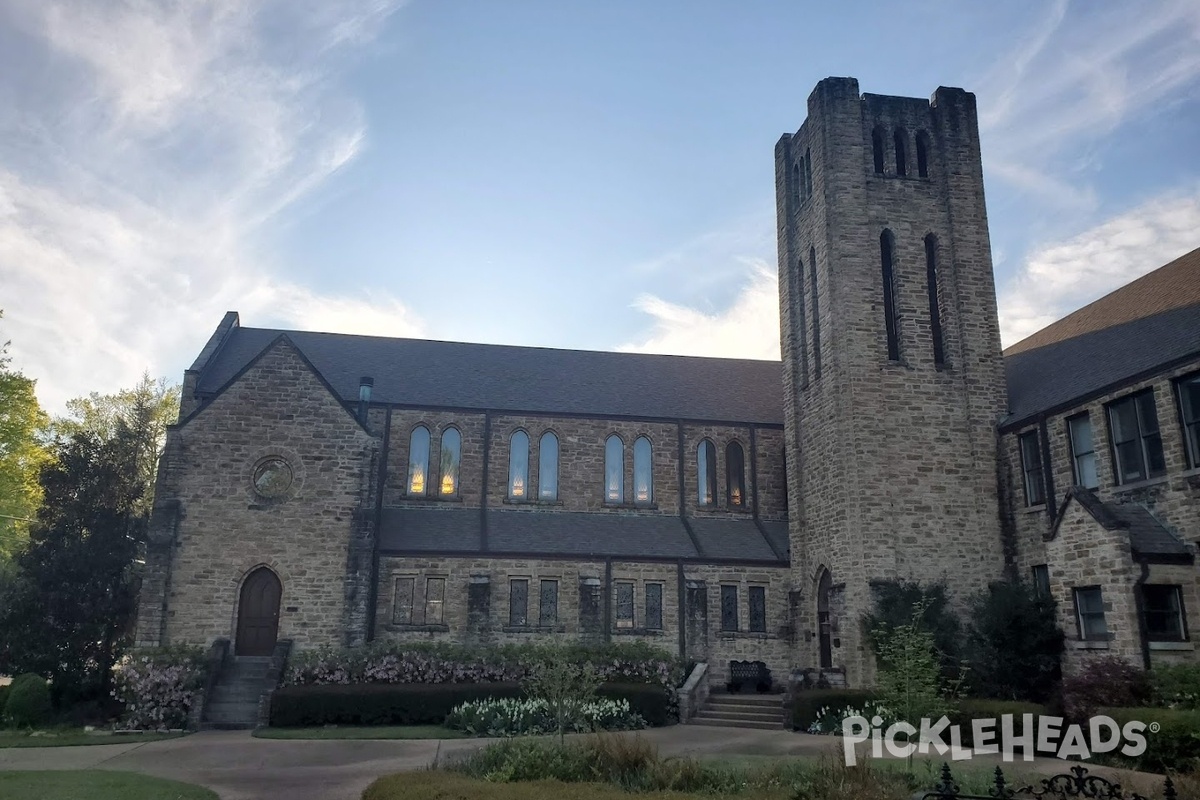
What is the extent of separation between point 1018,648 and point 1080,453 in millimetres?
5341

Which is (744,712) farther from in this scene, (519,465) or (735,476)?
(519,465)

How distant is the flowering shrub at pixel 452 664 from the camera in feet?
75.0

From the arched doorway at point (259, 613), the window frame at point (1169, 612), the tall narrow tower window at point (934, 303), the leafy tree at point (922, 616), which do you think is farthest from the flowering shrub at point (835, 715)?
the arched doorway at point (259, 613)

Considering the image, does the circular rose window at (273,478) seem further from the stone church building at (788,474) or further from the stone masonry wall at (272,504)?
the stone masonry wall at (272,504)

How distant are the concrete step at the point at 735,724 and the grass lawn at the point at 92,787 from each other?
13188 mm

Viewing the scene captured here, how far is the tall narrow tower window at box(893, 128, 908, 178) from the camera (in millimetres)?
27875

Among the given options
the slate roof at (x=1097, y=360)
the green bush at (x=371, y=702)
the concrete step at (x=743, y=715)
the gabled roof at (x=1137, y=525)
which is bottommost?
the concrete step at (x=743, y=715)

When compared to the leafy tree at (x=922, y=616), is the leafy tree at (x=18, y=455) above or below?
above

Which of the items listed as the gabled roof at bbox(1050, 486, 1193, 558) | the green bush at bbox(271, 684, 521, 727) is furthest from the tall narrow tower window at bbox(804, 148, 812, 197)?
the green bush at bbox(271, 684, 521, 727)

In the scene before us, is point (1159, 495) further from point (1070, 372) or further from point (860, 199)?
point (860, 199)

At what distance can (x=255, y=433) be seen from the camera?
1023 inches

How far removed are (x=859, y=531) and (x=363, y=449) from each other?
14.6 m

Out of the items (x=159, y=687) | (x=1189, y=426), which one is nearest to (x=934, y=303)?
(x=1189, y=426)

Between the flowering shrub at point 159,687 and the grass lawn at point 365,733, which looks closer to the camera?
the grass lawn at point 365,733
